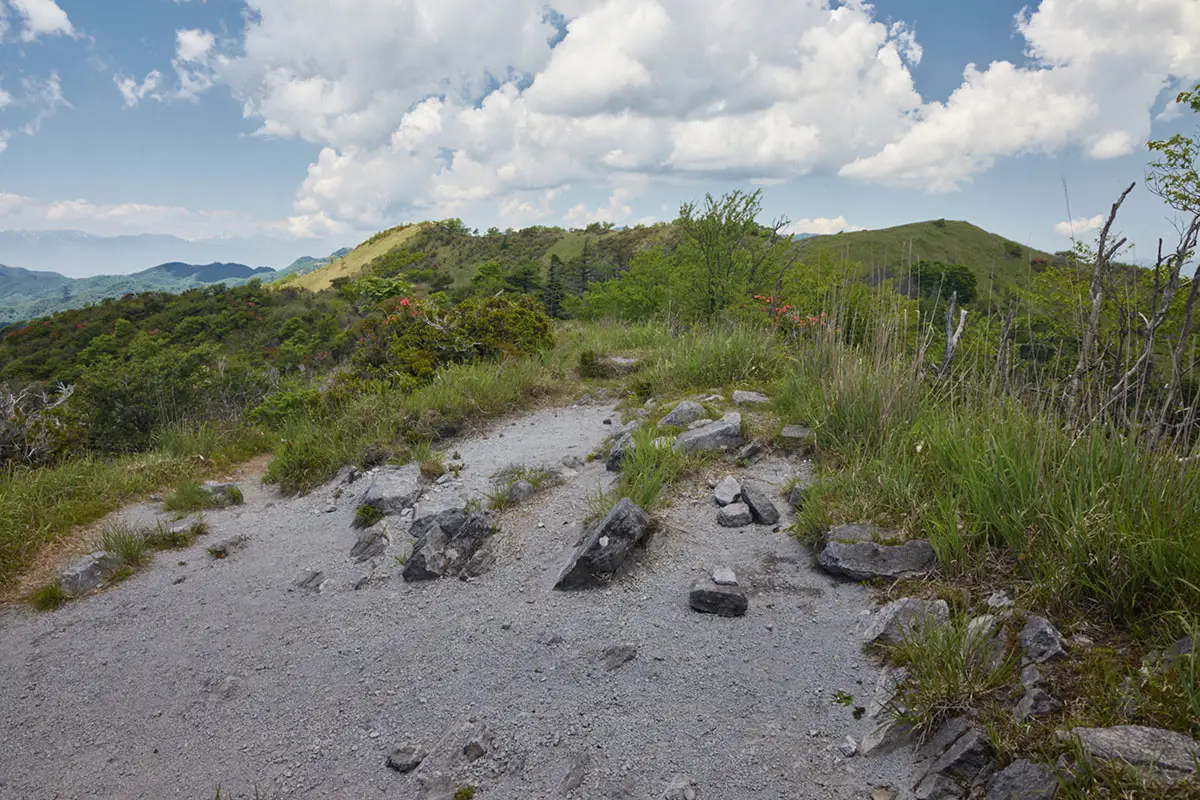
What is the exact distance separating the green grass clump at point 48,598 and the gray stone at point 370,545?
2.25m

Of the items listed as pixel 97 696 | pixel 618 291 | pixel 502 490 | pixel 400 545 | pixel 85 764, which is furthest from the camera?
pixel 618 291

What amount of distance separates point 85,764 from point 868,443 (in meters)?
5.28

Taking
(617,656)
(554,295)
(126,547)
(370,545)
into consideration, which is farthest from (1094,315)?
(554,295)

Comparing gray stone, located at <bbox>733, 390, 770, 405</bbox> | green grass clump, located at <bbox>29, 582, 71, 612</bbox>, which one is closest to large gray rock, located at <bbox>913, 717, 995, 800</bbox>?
gray stone, located at <bbox>733, 390, 770, 405</bbox>

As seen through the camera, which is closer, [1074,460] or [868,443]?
[1074,460]

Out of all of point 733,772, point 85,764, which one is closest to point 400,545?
point 85,764

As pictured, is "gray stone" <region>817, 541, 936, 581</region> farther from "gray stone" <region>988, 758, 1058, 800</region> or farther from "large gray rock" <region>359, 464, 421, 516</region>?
"large gray rock" <region>359, 464, 421, 516</region>

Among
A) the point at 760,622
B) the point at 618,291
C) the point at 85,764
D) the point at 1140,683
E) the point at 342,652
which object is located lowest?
the point at 85,764

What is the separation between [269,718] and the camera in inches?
130

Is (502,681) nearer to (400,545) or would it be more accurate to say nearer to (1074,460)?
(400,545)

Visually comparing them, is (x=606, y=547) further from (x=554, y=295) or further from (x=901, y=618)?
(x=554, y=295)

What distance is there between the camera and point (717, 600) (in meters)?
3.54

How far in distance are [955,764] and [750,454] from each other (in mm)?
3321

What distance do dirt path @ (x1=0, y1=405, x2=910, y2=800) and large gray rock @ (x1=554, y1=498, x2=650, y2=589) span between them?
138 mm
